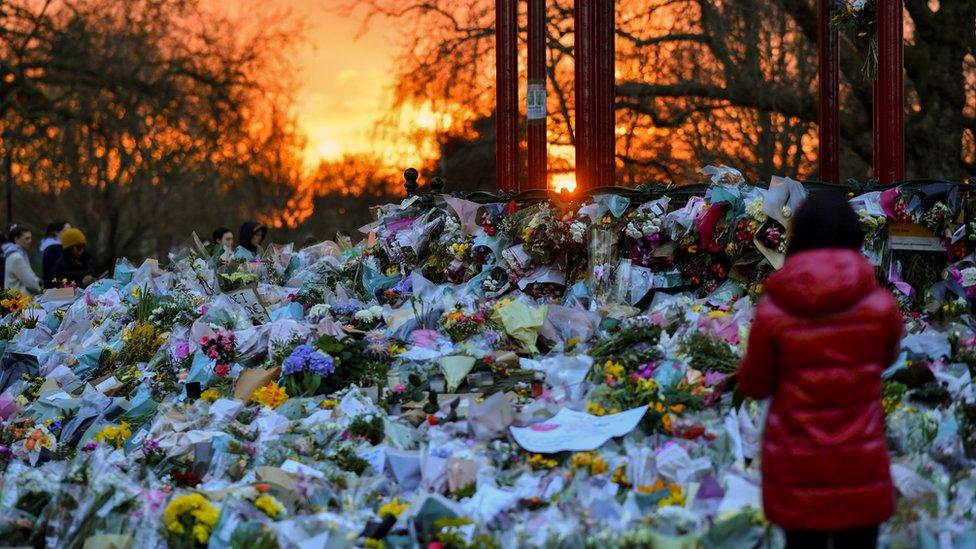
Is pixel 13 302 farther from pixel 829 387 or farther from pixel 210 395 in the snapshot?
pixel 829 387

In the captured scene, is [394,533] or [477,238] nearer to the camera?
[394,533]

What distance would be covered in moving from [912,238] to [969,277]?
0.53 meters

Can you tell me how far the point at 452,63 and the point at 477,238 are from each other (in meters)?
9.70

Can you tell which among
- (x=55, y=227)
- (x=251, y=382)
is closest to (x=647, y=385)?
(x=251, y=382)

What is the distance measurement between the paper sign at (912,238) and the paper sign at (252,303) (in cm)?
442

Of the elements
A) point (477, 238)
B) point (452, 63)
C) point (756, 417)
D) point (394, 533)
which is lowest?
point (394, 533)

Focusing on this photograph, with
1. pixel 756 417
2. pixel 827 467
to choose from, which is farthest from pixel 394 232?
pixel 827 467

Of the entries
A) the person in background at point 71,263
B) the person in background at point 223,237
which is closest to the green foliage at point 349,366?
the person in background at point 223,237

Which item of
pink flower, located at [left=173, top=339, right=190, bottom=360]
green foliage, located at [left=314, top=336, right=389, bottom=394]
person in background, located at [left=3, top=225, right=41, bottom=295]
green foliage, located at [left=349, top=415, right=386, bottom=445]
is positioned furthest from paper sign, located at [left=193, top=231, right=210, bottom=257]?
green foliage, located at [left=349, top=415, right=386, bottom=445]

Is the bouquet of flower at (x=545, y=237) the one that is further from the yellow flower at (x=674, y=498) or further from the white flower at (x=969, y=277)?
the yellow flower at (x=674, y=498)

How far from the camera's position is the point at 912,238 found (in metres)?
Answer: 7.32

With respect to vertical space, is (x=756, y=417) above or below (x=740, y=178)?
below

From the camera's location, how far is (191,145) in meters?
25.9

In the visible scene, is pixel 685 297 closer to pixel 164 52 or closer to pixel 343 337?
pixel 343 337
